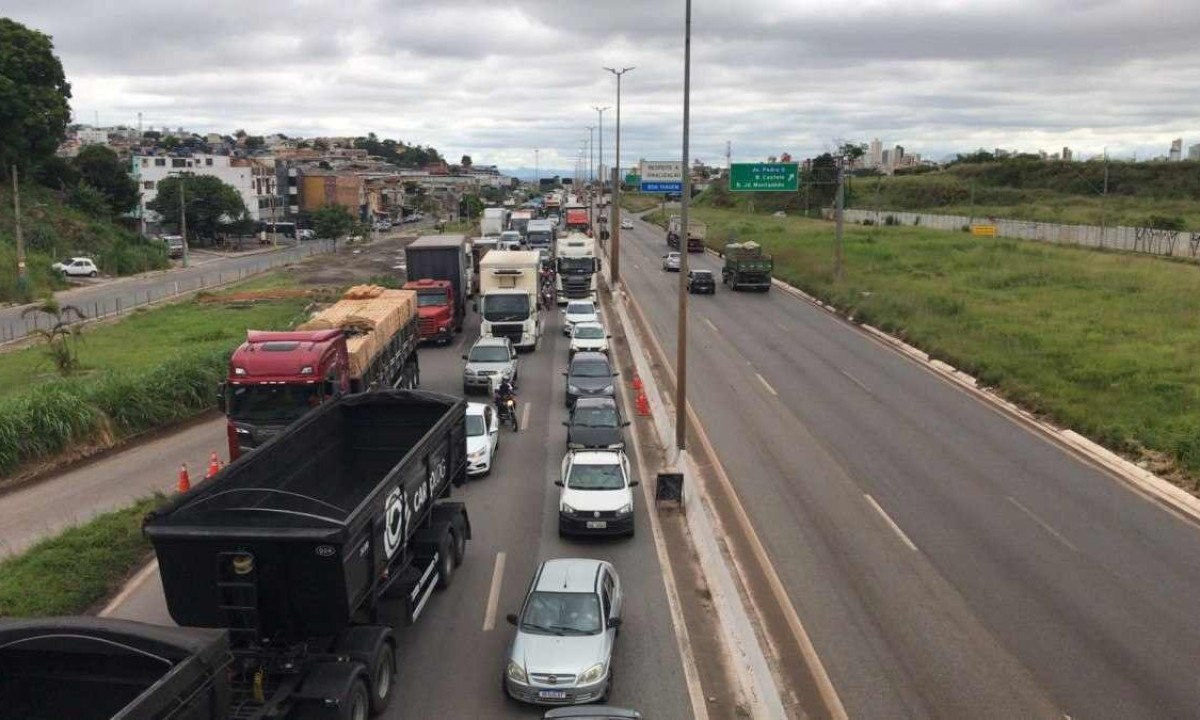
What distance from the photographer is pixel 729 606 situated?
14.9m

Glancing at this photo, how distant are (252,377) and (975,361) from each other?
23381mm

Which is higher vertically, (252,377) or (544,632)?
(252,377)

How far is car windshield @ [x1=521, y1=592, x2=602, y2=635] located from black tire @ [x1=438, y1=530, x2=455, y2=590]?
2481 mm

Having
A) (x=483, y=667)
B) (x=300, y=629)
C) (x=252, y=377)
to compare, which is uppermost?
(x=252, y=377)

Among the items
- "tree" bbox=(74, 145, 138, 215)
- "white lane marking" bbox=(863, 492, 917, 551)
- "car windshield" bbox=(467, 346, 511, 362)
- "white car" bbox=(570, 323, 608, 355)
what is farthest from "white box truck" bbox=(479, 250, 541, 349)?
"tree" bbox=(74, 145, 138, 215)

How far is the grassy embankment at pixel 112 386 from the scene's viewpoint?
876 inches

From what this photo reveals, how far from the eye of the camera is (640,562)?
1689 cm

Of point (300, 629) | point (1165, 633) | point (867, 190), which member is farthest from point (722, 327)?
point (867, 190)

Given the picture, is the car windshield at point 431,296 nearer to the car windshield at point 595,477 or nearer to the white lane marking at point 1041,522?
the car windshield at point 595,477

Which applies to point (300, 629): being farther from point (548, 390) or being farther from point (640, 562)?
point (548, 390)

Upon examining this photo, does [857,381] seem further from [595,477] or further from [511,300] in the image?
[595,477]

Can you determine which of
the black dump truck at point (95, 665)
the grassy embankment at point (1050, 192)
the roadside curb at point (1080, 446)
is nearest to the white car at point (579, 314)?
the roadside curb at point (1080, 446)

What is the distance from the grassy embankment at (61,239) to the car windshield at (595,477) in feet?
165

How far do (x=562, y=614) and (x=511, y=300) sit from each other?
24739 mm
